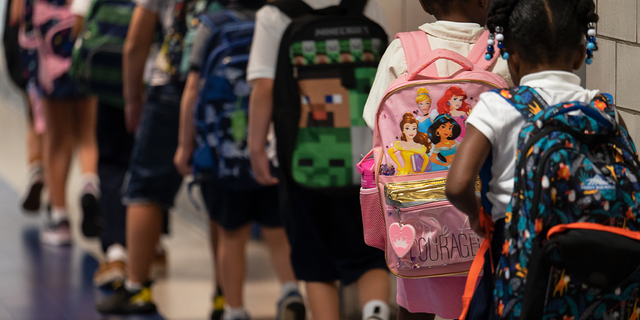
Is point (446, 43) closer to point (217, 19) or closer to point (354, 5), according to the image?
point (354, 5)

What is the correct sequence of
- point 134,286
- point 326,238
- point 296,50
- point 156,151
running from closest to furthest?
point 296,50 → point 326,238 → point 156,151 → point 134,286

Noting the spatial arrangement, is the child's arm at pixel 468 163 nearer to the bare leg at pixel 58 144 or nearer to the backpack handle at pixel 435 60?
the backpack handle at pixel 435 60

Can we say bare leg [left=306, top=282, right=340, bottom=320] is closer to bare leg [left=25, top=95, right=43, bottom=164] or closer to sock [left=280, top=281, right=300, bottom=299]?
sock [left=280, top=281, right=300, bottom=299]

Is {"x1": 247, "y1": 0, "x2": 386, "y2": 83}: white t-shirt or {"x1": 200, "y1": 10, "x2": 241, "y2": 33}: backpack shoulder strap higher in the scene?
{"x1": 247, "y1": 0, "x2": 386, "y2": 83}: white t-shirt

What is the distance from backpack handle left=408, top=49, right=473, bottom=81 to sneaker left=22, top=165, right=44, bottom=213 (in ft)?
17.2

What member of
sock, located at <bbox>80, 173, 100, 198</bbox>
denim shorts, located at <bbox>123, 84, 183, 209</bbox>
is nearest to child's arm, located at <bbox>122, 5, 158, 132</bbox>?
denim shorts, located at <bbox>123, 84, 183, 209</bbox>

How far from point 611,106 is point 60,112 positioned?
188 inches

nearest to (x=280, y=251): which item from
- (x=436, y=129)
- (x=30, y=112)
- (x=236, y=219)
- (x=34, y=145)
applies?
(x=236, y=219)

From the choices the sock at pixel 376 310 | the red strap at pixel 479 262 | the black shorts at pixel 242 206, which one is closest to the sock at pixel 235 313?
the black shorts at pixel 242 206

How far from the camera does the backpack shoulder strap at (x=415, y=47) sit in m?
2.12

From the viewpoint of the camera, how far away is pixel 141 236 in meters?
4.28

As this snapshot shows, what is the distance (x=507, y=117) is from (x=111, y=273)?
3.60 m

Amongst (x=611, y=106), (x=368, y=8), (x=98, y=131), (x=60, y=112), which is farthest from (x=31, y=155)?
(x=611, y=106)

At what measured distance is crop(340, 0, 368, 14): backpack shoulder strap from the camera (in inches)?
117
